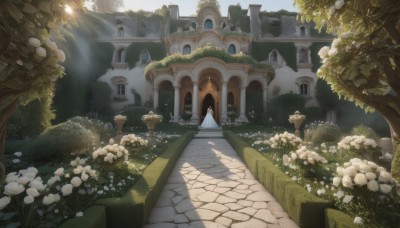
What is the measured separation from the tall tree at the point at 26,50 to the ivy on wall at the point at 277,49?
30944mm

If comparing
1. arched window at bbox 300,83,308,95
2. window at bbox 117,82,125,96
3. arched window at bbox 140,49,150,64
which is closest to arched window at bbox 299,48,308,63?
arched window at bbox 300,83,308,95

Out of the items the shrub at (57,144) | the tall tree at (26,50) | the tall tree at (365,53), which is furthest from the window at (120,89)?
the tall tree at (365,53)

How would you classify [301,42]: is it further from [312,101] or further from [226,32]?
[226,32]

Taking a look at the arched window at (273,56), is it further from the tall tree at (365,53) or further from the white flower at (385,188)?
the white flower at (385,188)

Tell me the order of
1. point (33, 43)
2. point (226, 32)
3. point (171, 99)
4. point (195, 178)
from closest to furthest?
1. point (33, 43)
2. point (195, 178)
3. point (171, 99)
4. point (226, 32)

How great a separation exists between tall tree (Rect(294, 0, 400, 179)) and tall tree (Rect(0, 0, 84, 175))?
3.92 meters

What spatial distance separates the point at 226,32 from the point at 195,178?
84.1ft

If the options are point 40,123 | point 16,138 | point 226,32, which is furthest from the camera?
point 226,32

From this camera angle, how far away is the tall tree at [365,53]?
146 inches

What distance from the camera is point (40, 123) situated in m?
12.5

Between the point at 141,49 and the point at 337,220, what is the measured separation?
3298 cm

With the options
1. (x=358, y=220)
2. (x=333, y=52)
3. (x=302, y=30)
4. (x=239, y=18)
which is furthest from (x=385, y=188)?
(x=302, y=30)

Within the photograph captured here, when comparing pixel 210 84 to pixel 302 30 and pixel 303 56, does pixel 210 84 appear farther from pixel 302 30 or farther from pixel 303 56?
pixel 302 30

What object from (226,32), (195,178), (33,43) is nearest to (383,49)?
(33,43)
